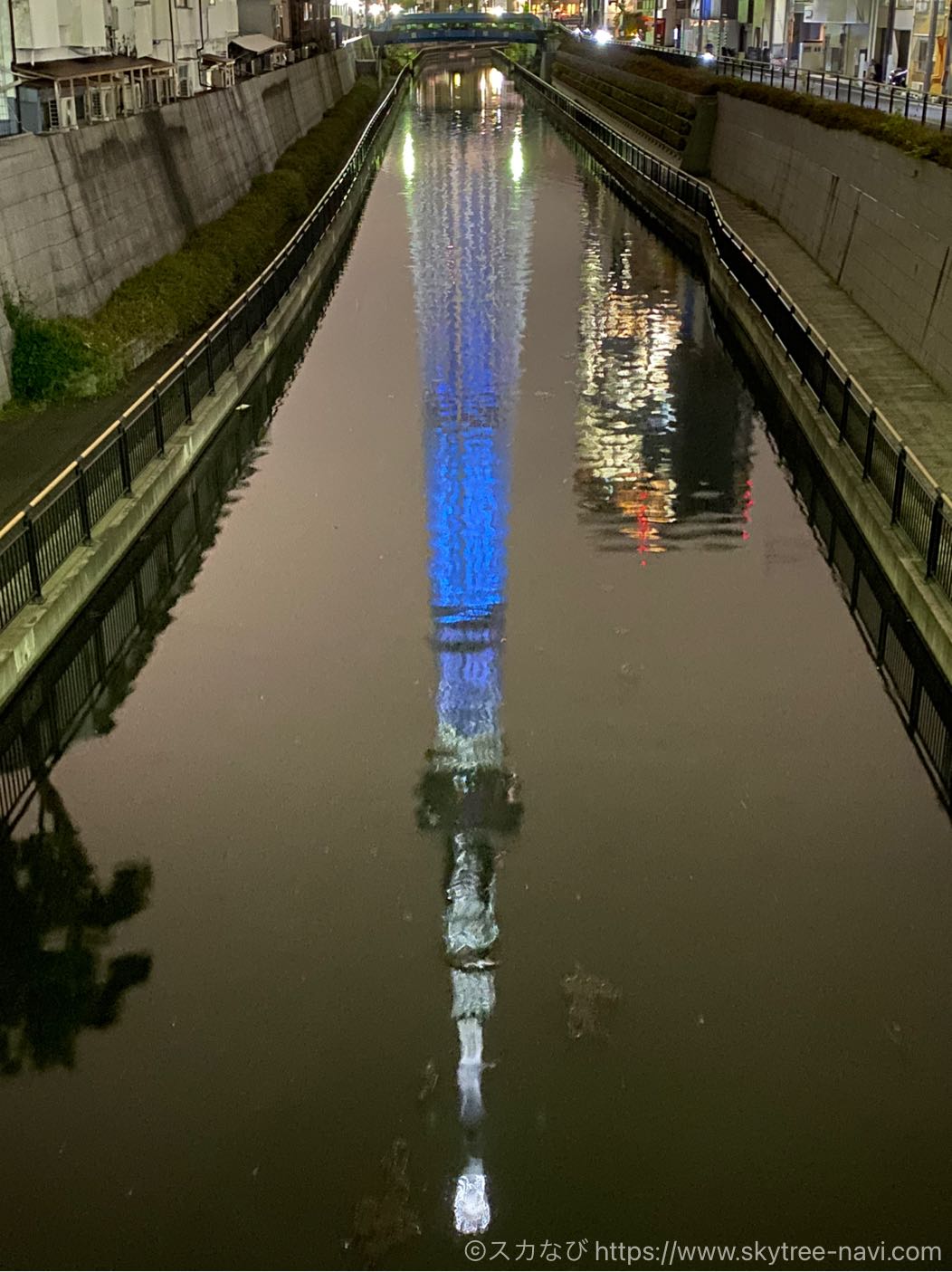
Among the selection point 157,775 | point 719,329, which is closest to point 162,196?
point 719,329

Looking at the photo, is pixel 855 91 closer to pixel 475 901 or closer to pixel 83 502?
pixel 83 502

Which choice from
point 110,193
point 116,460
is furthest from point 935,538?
point 110,193

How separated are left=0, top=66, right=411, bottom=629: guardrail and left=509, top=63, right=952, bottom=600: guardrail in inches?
310

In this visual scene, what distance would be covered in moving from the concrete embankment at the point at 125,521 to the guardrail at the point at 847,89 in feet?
39.7

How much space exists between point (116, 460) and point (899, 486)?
8.24 m

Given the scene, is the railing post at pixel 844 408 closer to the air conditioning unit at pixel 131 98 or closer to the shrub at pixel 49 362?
the shrub at pixel 49 362

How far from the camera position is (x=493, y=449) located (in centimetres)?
2167

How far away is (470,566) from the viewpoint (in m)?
17.0

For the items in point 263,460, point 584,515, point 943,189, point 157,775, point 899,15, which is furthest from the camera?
point 899,15

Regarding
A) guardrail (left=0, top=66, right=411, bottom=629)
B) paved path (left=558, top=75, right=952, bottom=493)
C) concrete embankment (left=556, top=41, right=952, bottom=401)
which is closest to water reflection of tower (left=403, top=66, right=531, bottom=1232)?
guardrail (left=0, top=66, right=411, bottom=629)

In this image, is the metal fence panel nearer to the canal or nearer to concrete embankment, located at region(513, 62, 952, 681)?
the canal

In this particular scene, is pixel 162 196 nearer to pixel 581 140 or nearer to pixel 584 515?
pixel 584 515

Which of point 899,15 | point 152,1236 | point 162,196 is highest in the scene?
point 899,15

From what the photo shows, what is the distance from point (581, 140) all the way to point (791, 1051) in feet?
207
